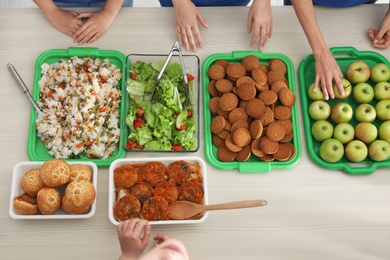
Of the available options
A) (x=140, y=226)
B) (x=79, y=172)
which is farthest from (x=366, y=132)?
(x=79, y=172)

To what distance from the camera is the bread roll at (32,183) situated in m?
1.10

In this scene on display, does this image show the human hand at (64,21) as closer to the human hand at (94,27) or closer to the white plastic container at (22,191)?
the human hand at (94,27)

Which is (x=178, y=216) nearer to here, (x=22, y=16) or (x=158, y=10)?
(x=158, y=10)

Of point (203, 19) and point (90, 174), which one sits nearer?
point (90, 174)

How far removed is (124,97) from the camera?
4.19 ft

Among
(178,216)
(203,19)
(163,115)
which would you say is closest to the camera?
(178,216)

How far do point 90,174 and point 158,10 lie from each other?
0.64 meters

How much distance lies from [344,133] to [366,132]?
2.5 inches

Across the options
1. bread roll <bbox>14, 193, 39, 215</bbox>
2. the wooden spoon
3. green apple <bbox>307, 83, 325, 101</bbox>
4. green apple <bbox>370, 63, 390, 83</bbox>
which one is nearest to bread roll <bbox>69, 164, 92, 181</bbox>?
bread roll <bbox>14, 193, 39, 215</bbox>

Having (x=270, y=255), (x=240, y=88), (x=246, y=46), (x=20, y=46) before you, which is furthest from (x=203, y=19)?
(x=270, y=255)

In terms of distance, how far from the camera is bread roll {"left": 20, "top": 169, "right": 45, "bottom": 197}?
3.62 feet

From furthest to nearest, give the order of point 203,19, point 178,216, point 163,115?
point 203,19 → point 163,115 → point 178,216

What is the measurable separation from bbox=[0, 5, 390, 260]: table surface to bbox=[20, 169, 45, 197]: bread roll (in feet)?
0.35

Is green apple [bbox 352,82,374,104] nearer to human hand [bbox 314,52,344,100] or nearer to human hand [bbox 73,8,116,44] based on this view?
human hand [bbox 314,52,344,100]
